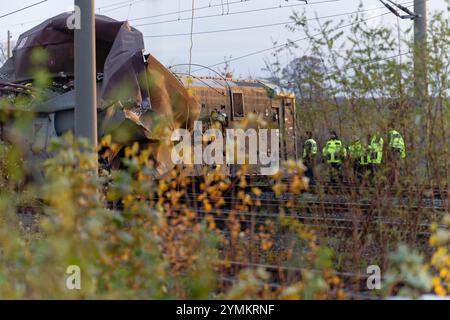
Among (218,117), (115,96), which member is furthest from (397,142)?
(218,117)

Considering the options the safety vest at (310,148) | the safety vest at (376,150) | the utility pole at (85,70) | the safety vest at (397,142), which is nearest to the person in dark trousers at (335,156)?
the safety vest at (310,148)

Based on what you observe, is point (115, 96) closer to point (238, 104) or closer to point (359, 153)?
point (238, 104)

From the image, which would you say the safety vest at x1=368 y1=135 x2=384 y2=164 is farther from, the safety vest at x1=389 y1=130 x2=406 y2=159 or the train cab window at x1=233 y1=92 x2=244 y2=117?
the train cab window at x1=233 y1=92 x2=244 y2=117

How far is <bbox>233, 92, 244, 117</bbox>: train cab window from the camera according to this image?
16.2 metres

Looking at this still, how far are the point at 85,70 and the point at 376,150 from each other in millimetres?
3670

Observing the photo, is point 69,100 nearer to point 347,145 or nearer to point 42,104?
point 42,104

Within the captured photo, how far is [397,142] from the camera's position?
25.2 feet

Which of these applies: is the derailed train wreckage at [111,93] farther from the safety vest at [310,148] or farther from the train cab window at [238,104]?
the safety vest at [310,148]

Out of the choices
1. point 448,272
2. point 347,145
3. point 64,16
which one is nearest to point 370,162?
point 347,145

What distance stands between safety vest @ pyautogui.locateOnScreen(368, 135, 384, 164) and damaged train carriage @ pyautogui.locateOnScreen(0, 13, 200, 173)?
475 cm

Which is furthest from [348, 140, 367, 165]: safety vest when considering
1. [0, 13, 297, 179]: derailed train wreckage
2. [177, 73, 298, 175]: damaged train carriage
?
Result: [177, 73, 298, 175]: damaged train carriage

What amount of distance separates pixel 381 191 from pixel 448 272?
253 centimetres

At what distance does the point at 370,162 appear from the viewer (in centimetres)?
793

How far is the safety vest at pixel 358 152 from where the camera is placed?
7.78 meters
